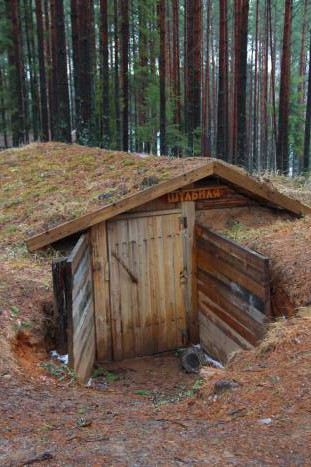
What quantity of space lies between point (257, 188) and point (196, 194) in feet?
3.17

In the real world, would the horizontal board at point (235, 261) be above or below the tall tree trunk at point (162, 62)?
below

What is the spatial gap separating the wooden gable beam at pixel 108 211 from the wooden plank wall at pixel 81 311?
0.23 m

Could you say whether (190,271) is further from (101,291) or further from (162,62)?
(162,62)

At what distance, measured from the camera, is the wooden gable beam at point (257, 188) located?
25.2 feet

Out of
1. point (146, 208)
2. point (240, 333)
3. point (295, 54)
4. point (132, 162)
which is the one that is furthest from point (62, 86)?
point (295, 54)

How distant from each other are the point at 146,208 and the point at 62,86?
8.77 metres

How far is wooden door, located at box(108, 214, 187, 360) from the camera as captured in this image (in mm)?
7707

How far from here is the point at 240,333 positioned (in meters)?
6.65

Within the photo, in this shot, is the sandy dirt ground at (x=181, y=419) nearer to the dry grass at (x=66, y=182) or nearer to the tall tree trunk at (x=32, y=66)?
the dry grass at (x=66, y=182)

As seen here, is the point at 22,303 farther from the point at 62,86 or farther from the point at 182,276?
the point at 62,86

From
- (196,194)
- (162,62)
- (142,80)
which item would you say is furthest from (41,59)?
(196,194)

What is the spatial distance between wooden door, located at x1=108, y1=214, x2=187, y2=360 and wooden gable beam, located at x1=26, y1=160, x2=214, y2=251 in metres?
0.43

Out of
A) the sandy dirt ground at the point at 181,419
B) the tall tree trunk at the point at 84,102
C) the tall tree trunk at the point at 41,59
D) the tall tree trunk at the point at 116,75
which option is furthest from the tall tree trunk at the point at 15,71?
the sandy dirt ground at the point at 181,419

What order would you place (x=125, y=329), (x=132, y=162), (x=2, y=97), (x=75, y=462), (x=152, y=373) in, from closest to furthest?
(x=75, y=462) → (x=152, y=373) → (x=125, y=329) → (x=132, y=162) → (x=2, y=97)
